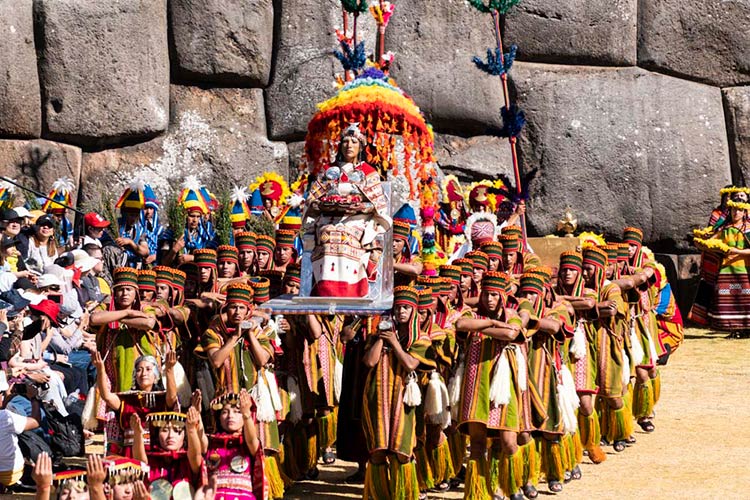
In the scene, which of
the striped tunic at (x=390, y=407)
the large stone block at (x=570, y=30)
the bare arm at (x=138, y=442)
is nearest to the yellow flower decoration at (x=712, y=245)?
the large stone block at (x=570, y=30)

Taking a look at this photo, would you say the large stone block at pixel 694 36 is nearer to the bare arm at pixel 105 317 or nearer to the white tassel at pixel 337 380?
the white tassel at pixel 337 380

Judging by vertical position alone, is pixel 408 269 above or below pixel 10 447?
above

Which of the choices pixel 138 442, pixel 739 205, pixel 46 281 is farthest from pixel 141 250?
pixel 739 205

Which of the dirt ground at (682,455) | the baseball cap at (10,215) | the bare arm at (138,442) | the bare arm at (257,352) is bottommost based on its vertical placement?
the dirt ground at (682,455)

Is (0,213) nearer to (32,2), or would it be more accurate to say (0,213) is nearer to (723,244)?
(32,2)

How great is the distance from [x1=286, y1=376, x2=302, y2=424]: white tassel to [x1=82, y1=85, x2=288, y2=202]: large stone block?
8903 millimetres

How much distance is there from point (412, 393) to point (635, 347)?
11.6 feet

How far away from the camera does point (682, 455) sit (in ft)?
35.3

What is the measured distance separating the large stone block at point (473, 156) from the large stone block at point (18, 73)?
5.95 meters

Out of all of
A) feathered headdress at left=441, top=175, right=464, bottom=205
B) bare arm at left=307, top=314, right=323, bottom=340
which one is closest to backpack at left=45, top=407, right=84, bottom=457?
bare arm at left=307, top=314, right=323, bottom=340

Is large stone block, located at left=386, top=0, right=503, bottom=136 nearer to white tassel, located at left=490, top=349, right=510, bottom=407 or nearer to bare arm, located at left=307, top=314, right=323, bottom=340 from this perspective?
bare arm, located at left=307, top=314, right=323, bottom=340

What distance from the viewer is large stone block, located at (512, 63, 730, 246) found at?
19312 mm

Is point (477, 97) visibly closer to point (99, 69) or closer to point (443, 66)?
point (443, 66)

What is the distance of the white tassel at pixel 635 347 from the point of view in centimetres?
1138
